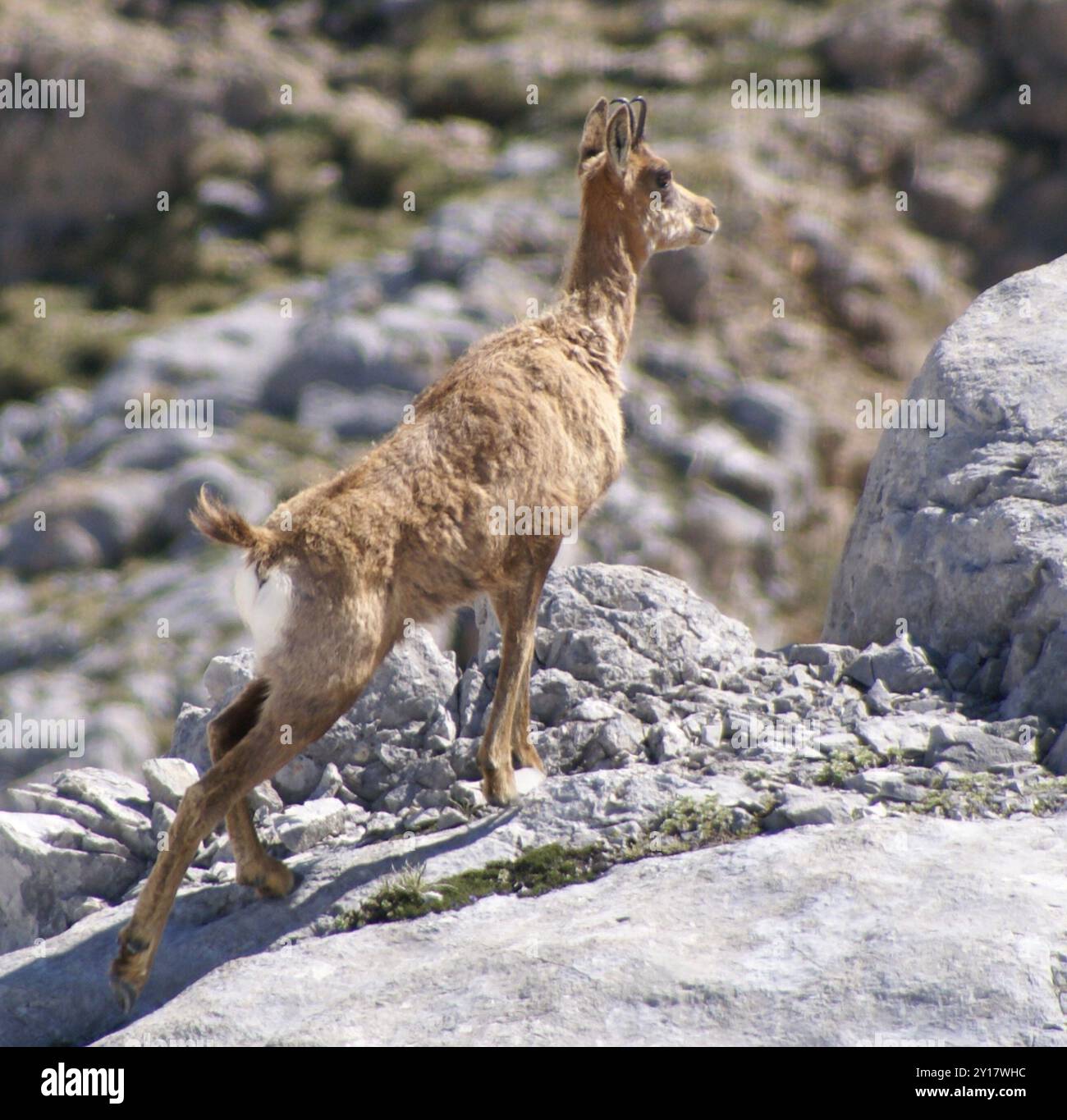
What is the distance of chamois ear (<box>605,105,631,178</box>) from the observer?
11.1 m

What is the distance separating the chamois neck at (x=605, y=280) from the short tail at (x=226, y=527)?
3298mm

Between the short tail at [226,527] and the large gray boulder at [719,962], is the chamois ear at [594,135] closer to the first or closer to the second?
the short tail at [226,527]

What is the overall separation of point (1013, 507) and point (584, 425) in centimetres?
296

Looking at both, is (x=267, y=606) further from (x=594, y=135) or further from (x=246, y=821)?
(x=594, y=135)

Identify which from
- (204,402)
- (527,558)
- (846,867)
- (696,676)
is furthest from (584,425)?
(204,402)

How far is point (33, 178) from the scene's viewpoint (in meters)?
48.3

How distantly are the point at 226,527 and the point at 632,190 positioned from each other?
441cm

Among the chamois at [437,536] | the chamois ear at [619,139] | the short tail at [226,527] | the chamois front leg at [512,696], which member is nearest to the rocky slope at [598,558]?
the chamois front leg at [512,696]

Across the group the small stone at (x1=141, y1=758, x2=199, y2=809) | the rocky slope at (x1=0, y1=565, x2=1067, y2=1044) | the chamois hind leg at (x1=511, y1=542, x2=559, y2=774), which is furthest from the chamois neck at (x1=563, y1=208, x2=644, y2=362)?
the small stone at (x1=141, y1=758, x2=199, y2=809)

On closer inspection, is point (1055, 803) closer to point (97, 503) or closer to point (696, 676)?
point (696, 676)

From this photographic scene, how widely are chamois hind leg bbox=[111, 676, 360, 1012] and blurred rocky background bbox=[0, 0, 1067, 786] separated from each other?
880 inches

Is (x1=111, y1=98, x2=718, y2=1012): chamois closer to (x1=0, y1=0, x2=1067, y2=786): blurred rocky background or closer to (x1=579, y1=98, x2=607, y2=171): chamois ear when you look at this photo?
(x1=579, y1=98, x2=607, y2=171): chamois ear

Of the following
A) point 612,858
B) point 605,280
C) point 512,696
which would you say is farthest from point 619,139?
point 612,858

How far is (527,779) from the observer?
986cm
